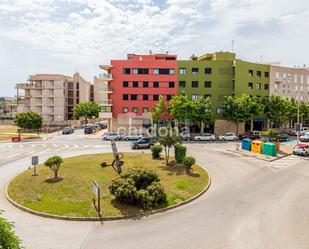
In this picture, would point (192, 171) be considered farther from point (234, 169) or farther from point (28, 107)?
point (28, 107)

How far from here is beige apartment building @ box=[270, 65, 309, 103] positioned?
215ft

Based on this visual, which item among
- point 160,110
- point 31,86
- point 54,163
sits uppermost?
point 31,86

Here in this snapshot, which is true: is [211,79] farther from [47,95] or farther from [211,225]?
[47,95]

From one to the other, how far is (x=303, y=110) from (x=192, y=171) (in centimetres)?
5095

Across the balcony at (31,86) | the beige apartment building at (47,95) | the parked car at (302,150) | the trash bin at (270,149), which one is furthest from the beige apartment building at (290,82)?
the balcony at (31,86)

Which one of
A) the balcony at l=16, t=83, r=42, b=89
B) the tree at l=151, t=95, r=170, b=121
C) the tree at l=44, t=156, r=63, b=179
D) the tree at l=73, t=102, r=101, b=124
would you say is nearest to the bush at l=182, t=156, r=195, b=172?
the tree at l=44, t=156, r=63, b=179

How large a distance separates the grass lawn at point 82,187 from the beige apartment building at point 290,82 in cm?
4842

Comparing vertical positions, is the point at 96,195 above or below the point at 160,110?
below

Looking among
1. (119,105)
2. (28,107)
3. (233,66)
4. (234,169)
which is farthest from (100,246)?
(28,107)

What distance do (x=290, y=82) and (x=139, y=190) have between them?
64017 mm

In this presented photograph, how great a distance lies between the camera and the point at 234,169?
27.3 m

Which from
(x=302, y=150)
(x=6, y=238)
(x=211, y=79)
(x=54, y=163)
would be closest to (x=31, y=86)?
(x=211, y=79)

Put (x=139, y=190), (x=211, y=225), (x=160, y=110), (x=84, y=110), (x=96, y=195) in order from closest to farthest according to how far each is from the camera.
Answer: (x=211, y=225), (x=96, y=195), (x=139, y=190), (x=160, y=110), (x=84, y=110)

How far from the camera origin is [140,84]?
6012 cm
